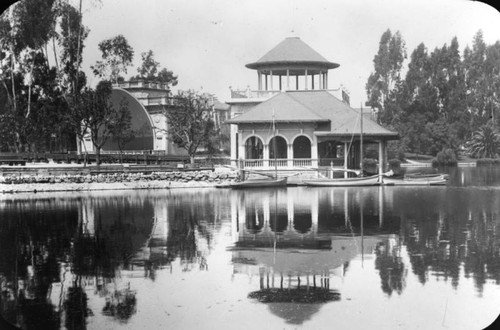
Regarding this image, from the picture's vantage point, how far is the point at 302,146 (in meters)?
40.7

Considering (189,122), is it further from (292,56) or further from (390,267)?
(390,267)

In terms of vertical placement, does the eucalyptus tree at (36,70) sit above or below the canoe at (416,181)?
above

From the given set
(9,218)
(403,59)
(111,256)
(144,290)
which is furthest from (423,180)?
(403,59)

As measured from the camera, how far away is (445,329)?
8.20 m

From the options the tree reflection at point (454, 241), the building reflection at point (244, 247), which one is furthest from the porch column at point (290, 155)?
the tree reflection at point (454, 241)

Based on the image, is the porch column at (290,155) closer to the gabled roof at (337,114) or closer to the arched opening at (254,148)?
the gabled roof at (337,114)

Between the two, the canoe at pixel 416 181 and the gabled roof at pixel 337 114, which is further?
the gabled roof at pixel 337 114

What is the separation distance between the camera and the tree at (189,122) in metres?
43.7

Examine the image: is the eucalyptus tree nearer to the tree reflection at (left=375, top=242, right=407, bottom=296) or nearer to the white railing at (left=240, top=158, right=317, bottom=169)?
the white railing at (left=240, top=158, right=317, bottom=169)

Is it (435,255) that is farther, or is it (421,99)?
(421,99)

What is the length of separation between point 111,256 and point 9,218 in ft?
28.0

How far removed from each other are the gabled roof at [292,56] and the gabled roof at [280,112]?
240cm

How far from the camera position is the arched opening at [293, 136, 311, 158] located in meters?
40.5

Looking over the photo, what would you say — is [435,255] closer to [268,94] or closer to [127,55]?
[268,94]
